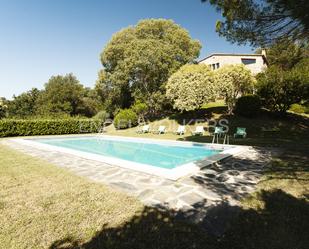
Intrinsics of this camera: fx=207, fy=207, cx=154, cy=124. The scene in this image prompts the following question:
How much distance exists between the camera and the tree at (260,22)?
6551 millimetres

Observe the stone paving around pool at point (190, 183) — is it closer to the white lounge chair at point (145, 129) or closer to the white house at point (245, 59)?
the white lounge chair at point (145, 129)

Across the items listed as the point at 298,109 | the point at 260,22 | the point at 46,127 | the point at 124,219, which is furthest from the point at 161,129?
the point at 298,109

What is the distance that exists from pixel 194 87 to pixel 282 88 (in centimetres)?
722

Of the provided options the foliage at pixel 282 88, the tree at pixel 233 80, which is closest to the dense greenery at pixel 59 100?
the tree at pixel 233 80

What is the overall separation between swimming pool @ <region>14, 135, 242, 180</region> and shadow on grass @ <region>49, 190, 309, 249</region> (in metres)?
2.04

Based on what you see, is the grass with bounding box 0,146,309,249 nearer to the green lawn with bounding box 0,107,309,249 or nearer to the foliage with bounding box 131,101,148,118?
the green lawn with bounding box 0,107,309,249

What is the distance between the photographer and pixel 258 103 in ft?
61.7

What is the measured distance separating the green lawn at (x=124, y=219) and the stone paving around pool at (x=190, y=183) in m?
0.26

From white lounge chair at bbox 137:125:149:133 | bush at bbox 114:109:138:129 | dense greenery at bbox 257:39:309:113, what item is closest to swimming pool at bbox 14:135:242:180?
white lounge chair at bbox 137:125:149:133

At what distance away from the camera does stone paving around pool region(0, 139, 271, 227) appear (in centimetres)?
403

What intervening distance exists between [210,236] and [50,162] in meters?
6.51

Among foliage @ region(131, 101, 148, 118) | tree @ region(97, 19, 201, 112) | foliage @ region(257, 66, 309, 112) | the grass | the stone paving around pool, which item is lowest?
the grass

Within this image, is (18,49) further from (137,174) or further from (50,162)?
(137,174)

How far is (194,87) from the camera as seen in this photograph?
1920 cm
